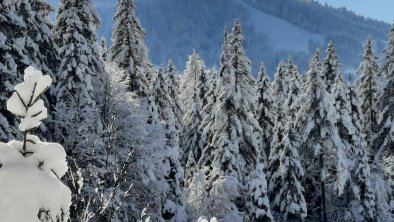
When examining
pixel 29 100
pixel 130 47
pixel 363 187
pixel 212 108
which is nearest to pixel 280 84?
pixel 363 187

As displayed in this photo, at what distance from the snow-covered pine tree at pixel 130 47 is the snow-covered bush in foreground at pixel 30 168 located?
29170mm

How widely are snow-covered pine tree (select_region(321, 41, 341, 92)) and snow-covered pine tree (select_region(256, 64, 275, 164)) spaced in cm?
437

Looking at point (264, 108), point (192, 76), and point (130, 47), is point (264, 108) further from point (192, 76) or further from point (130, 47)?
point (192, 76)

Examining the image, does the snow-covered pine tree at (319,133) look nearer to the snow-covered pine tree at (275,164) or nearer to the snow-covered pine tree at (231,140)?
the snow-covered pine tree at (275,164)

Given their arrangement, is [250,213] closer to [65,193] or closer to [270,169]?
[270,169]

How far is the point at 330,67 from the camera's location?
141 ft

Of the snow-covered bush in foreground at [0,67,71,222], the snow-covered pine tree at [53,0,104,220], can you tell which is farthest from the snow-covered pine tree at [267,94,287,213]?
the snow-covered bush in foreground at [0,67,71,222]

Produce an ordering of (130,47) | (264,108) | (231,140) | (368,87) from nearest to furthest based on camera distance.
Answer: (130,47) → (231,140) → (264,108) → (368,87)

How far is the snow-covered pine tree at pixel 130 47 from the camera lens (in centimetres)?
3241

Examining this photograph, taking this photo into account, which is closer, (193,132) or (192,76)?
(193,132)

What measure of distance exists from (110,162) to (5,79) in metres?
8.08

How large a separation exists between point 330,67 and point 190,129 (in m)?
14.1

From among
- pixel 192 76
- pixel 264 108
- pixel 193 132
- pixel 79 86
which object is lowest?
pixel 79 86

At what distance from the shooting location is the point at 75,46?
89.4 feet
